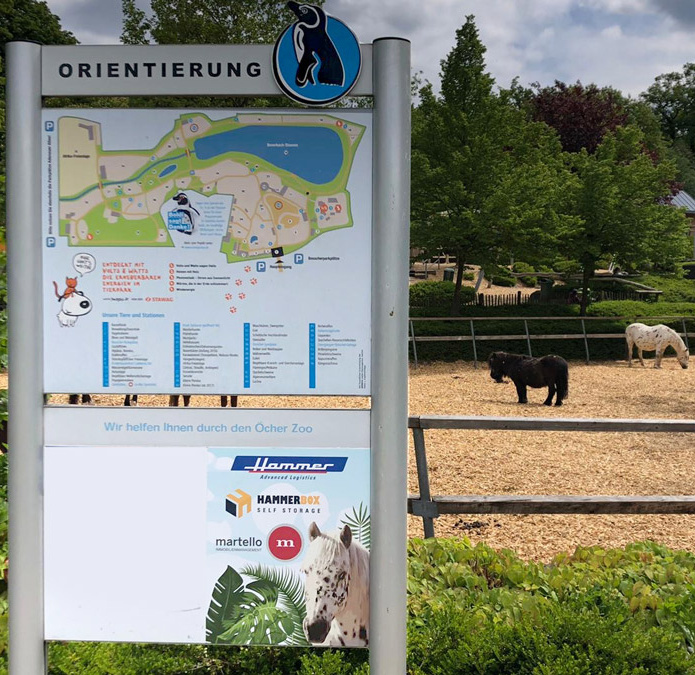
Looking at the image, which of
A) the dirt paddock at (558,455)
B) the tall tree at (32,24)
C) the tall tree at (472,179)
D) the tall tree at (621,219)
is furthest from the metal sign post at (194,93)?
the tall tree at (32,24)

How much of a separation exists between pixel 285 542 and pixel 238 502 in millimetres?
213

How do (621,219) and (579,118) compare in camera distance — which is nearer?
(621,219)

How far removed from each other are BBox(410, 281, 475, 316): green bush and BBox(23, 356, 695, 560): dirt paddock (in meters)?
3.70

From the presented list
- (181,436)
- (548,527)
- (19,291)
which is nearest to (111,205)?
(19,291)

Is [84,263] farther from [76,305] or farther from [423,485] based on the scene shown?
[423,485]

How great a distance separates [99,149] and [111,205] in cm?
19

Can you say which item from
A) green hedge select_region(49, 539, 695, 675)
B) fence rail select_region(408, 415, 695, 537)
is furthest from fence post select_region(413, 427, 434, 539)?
green hedge select_region(49, 539, 695, 675)

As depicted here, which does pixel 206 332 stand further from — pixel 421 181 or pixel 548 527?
pixel 421 181

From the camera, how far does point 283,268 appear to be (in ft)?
8.94

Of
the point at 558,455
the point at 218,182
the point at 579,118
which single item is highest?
the point at 579,118

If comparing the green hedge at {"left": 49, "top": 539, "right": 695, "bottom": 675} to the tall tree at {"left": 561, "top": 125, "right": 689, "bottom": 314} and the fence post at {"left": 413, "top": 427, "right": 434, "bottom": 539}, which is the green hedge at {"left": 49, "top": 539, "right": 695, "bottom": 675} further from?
Answer: the tall tree at {"left": 561, "top": 125, "right": 689, "bottom": 314}

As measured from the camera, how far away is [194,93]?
2.66 m

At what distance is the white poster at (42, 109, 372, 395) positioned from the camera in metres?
2.71

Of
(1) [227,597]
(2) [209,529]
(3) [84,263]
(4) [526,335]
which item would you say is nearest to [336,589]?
(1) [227,597]
